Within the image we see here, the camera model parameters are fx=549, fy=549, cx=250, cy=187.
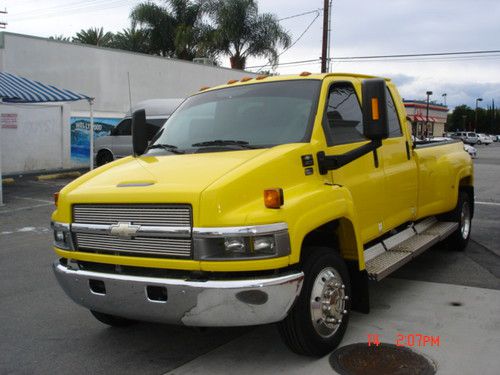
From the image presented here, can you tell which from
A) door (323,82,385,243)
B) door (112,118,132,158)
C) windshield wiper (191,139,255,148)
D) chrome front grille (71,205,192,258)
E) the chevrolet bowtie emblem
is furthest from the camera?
door (112,118,132,158)

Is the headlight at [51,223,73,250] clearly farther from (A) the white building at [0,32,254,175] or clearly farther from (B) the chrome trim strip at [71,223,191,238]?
(A) the white building at [0,32,254,175]

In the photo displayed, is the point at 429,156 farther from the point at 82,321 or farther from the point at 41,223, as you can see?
the point at 41,223

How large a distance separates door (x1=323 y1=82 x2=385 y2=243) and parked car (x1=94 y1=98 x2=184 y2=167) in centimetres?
1222

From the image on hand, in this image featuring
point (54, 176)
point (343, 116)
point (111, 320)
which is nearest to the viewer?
point (111, 320)

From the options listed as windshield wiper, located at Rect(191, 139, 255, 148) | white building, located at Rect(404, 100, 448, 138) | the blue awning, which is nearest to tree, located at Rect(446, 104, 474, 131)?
white building, located at Rect(404, 100, 448, 138)

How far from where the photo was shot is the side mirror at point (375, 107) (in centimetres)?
413

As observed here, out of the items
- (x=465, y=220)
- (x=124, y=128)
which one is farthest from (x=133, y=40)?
(x=465, y=220)

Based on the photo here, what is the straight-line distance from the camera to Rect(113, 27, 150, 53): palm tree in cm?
3597

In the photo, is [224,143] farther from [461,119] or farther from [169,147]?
[461,119]

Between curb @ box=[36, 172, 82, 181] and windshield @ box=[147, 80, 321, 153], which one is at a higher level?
windshield @ box=[147, 80, 321, 153]

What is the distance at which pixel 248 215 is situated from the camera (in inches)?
136

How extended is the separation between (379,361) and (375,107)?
73.5 inches

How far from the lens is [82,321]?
494 centimetres

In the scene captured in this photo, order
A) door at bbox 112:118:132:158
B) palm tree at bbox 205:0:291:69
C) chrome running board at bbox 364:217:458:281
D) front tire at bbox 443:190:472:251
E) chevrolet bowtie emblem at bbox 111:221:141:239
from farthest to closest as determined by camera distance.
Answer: palm tree at bbox 205:0:291:69, door at bbox 112:118:132:158, front tire at bbox 443:190:472:251, chrome running board at bbox 364:217:458:281, chevrolet bowtie emblem at bbox 111:221:141:239
